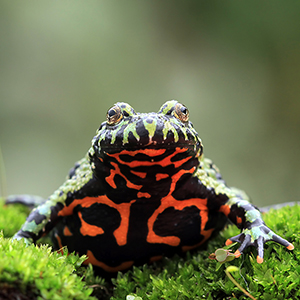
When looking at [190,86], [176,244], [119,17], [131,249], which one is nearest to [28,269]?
[131,249]

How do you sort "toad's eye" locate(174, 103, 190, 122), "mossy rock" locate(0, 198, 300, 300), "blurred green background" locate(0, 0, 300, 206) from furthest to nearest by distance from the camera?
"blurred green background" locate(0, 0, 300, 206) < "toad's eye" locate(174, 103, 190, 122) < "mossy rock" locate(0, 198, 300, 300)

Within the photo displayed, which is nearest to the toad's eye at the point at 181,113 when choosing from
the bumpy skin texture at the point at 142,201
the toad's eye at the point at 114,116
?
the bumpy skin texture at the point at 142,201

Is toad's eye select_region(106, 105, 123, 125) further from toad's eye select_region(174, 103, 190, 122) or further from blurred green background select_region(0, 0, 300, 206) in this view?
blurred green background select_region(0, 0, 300, 206)

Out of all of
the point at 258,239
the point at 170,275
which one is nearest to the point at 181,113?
the point at 258,239

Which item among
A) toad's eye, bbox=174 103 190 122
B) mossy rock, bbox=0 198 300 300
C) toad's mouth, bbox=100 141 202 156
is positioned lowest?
mossy rock, bbox=0 198 300 300

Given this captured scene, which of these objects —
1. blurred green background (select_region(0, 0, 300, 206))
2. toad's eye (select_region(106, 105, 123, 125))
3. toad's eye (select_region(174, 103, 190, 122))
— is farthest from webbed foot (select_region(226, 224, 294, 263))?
blurred green background (select_region(0, 0, 300, 206))

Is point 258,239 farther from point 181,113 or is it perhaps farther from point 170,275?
point 181,113
